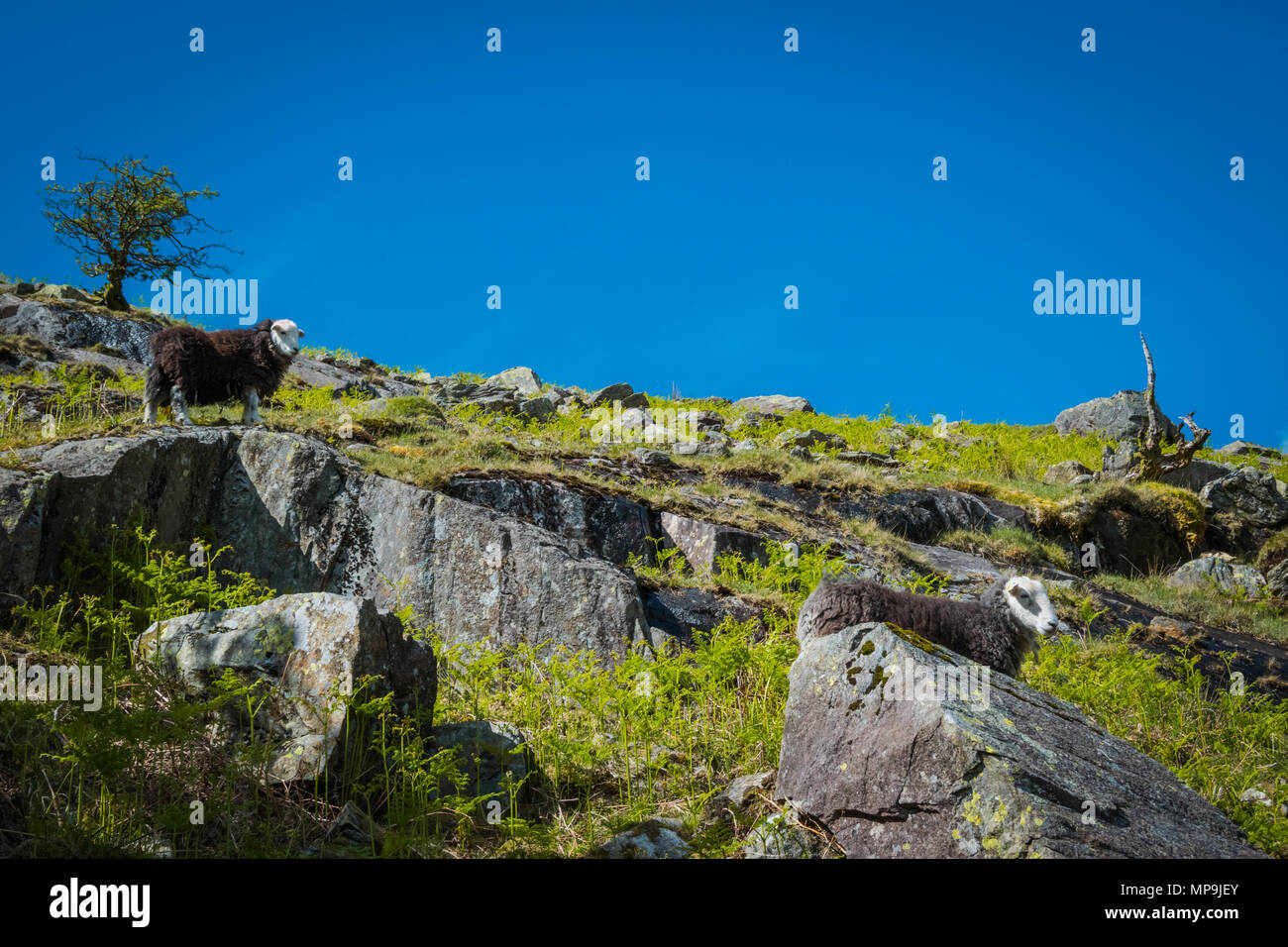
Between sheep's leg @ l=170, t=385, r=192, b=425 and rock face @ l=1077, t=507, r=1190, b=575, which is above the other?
sheep's leg @ l=170, t=385, r=192, b=425

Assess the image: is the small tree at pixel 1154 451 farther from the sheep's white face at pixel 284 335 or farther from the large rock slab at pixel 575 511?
the sheep's white face at pixel 284 335

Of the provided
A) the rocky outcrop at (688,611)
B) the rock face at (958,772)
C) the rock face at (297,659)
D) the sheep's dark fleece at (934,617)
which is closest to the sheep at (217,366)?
the rock face at (297,659)

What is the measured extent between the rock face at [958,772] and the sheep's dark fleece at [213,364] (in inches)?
305

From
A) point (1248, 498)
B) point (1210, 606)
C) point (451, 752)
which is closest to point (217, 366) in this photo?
point (451, 752)

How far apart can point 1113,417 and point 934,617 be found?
20889 mm

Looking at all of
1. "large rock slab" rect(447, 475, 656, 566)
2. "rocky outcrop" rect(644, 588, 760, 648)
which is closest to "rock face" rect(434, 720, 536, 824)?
"rocky outcrop" rect(644, 588, 760, 648)

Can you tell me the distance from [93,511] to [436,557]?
291 centimetres

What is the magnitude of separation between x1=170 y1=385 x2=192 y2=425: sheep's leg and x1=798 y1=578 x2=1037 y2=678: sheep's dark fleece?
23.3 ft

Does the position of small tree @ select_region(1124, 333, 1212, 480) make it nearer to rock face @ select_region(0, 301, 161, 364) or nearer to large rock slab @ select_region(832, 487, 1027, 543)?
large rock slab @ select_region(832, 487, 1027, 543)

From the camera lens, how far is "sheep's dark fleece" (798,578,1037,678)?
605 cm

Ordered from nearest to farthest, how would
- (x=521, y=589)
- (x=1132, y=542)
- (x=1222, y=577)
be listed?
(x=521, y=589) → (x=1222, y=577) → (x=1132, y=542)

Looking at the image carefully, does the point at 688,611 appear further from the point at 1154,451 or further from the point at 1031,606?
the point at 1154,451

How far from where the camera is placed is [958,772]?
353 cm

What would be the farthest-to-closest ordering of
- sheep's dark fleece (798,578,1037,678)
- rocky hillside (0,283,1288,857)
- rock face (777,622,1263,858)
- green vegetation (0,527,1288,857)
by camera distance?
sheep's dark fleece (798,578,1037,678)
green vegetation (0,527,1288,857)
rocky hillside (0,283,1288,857)
rock face (777,622,1263,858)
